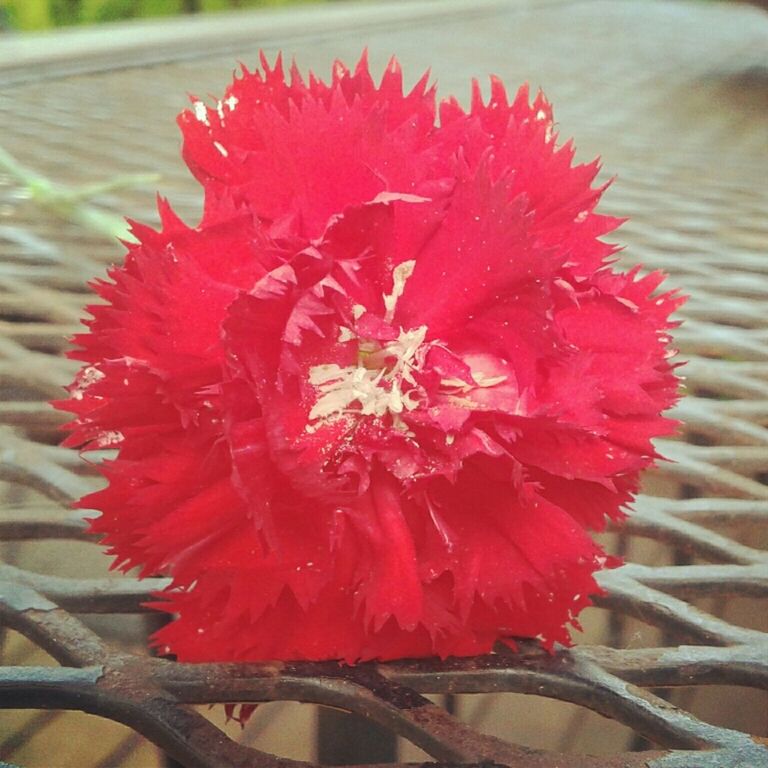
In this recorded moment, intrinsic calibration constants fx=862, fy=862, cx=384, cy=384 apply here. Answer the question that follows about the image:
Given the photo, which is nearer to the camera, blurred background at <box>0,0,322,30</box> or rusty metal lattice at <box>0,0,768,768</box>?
rusty metal lattice at <box>0,0,768,768</box>

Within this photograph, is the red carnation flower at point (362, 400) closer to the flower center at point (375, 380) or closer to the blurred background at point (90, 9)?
the flower center at point (375, 380)

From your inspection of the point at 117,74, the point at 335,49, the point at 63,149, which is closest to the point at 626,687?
the point at 63,149

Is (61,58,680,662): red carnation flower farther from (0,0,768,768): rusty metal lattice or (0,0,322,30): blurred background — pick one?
(0,0,322,30): blurred background

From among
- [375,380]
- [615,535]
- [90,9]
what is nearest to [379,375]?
[375,380]

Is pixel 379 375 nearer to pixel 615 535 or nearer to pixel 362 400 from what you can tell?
pixel 362 400

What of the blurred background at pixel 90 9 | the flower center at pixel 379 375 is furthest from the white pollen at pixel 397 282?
the blurred background at pixel 90 9

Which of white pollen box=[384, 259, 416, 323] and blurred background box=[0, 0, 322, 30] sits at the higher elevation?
white pollen box=[384, 259, 416, 323]

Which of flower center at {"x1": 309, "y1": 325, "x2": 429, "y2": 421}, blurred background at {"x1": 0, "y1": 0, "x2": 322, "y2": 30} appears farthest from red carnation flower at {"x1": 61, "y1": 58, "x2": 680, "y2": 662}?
blurred background at {"x1": 0, "y1": 0, "x2": 322, "y2": 30}

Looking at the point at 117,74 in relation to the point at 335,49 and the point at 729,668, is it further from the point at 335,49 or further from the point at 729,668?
the point at 729,668
